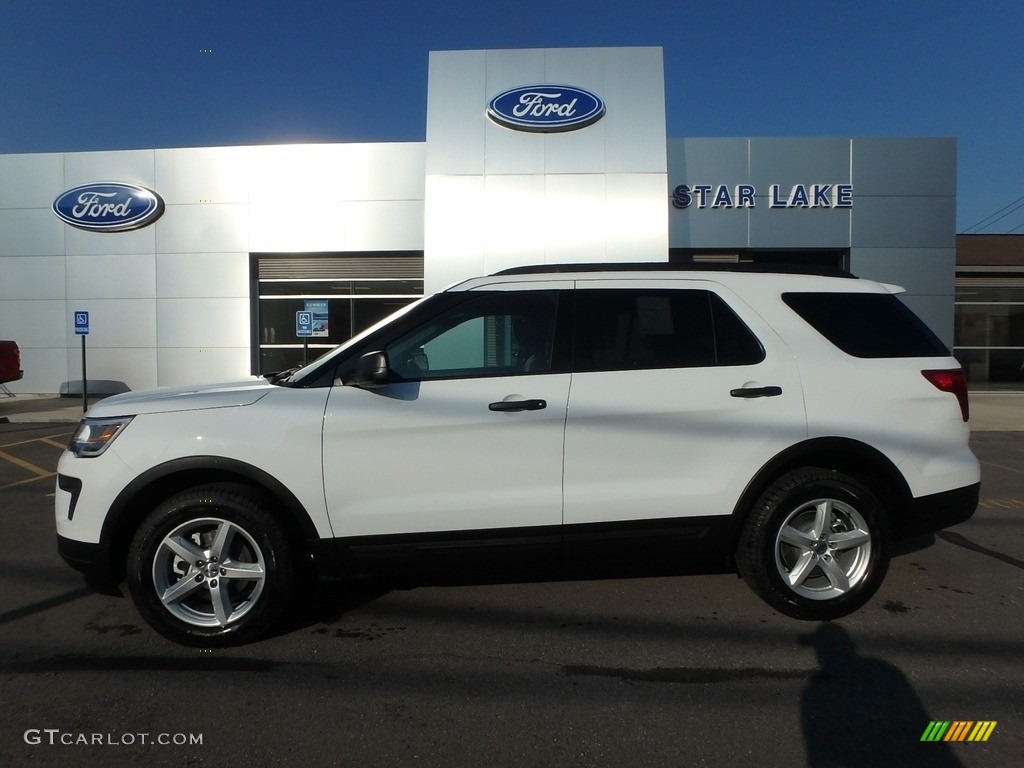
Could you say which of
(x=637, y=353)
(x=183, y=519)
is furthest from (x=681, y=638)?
(x=183, y=519)

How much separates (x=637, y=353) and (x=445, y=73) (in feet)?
39.7

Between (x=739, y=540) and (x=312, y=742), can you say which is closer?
(x=312, y=742)

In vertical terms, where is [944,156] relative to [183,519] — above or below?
above

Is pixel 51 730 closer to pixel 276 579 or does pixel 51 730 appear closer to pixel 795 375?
pixel 276 579

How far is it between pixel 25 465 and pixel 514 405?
26.1 ft

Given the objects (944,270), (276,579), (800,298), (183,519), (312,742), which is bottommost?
(312,742)

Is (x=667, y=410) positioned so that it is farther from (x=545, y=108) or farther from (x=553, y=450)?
(x=545, y=108)

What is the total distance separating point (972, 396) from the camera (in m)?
17.9

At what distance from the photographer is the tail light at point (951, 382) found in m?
3.75

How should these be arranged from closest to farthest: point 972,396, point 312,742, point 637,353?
point 312,742 → point 637,353 → point 972,396

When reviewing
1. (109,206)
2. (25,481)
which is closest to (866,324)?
(25,481)

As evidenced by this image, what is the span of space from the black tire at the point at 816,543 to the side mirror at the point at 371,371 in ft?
6.77

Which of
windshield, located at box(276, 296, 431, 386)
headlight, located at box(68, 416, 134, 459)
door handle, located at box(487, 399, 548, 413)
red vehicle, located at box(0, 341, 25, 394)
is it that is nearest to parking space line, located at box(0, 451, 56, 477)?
headlight, located at box(68, 416, 134, 459)

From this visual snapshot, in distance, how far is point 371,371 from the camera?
3295mm
